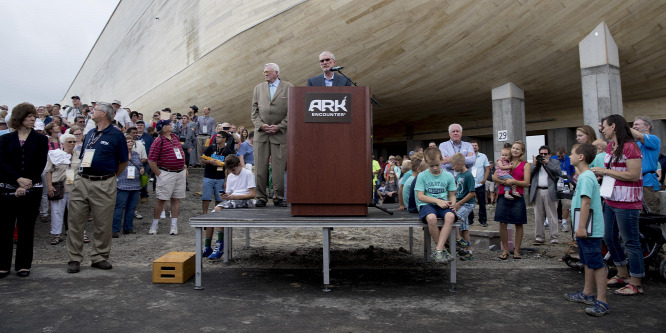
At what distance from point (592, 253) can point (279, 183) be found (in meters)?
3.23

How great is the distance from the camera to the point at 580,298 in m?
3.51

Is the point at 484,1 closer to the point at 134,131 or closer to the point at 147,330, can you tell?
the point at 134,131

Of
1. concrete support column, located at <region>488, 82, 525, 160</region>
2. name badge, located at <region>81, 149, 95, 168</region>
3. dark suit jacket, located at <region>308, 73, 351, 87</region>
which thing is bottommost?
name badge, located at <region>81, 149, 95, 168</region>

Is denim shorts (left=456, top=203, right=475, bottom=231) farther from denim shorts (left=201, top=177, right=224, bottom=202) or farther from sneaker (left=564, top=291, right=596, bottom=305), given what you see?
denim shorts (left=201, top=177, right=224, bottom=202)

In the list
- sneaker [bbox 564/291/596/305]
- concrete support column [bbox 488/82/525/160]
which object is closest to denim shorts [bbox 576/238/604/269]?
sneaker [bbox 564/291/596/305]

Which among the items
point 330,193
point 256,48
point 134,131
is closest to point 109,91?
point 256,48

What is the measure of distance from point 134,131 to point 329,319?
21.4ft

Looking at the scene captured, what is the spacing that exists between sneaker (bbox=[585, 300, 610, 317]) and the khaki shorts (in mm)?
5756

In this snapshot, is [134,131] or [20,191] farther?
[134,131]

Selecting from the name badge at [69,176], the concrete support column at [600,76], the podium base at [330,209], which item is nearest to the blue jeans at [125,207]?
the name badge at [69,176]

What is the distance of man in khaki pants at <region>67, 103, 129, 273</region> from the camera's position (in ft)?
15.4

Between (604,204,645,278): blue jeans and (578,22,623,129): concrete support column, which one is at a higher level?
(578,22,623,129): concrete support column

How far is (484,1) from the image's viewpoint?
11.2 meters

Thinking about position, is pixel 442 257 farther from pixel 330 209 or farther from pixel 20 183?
pixel 20 183
